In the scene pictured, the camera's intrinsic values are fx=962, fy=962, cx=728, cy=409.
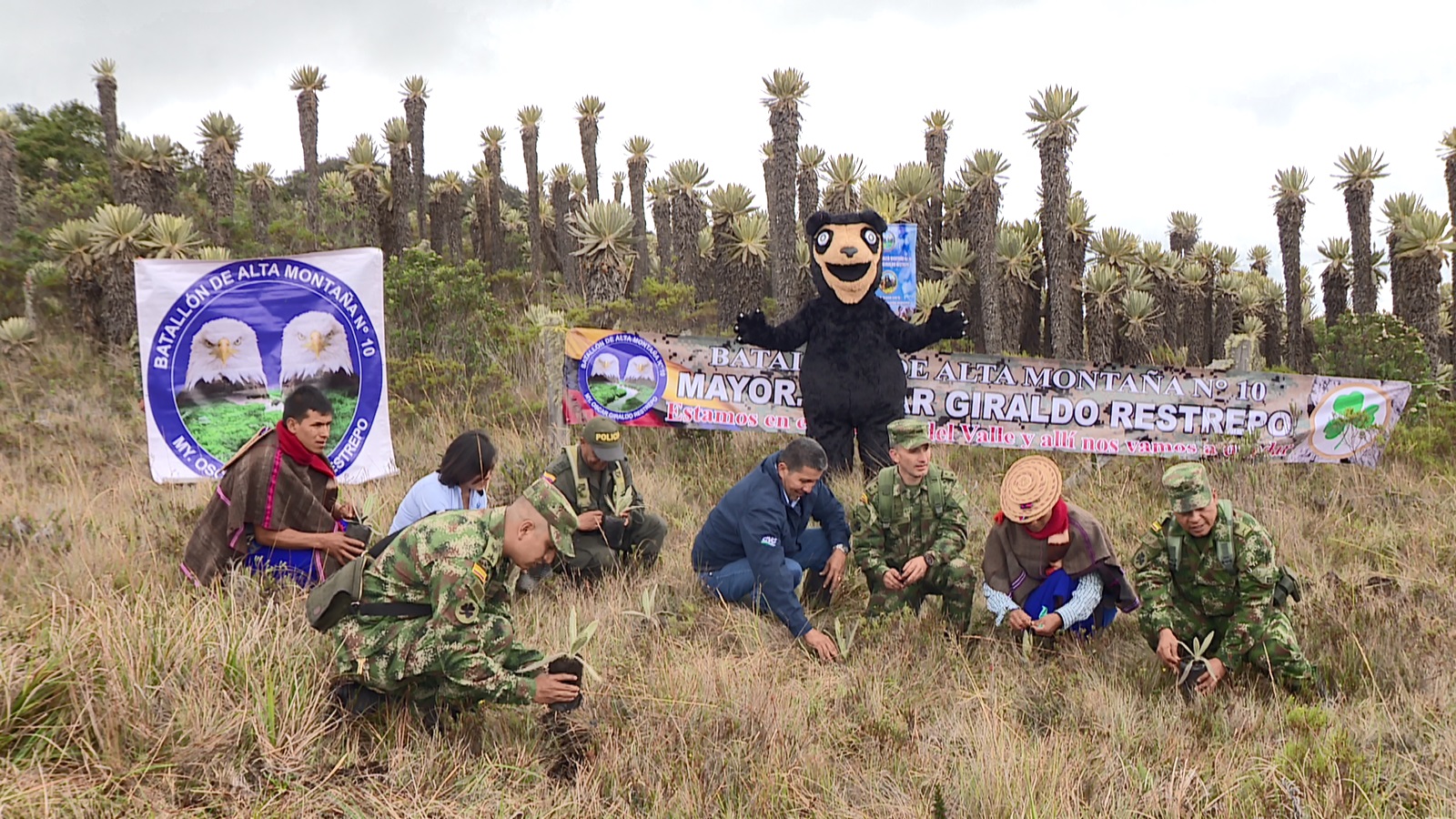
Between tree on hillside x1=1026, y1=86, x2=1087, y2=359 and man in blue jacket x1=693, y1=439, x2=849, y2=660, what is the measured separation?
8.38 meters

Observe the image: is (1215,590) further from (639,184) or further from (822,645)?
(639,184)

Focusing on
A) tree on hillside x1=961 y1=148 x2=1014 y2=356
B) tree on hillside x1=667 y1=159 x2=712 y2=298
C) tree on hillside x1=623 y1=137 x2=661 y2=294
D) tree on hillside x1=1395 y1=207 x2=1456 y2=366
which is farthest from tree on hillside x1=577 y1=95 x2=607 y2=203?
tree on hillside x1=1395 y1=207 x2=1456 y2=366

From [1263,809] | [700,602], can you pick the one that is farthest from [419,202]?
[1263,809]

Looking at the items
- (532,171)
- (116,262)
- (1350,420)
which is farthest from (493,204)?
(1350,420)

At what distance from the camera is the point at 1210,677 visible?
13.5 feet

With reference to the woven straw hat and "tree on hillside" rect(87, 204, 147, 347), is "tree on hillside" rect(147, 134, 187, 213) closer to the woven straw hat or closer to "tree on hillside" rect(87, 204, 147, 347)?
"tree on hillside" rect(87, 204, 147, 347)

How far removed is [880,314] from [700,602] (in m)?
3.21

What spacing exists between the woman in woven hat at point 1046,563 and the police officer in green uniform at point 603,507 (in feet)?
6.93

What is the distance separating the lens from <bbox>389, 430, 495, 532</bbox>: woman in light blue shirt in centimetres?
505

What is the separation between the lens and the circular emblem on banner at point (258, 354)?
24.6 feet

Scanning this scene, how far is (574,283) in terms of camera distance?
68.1ft

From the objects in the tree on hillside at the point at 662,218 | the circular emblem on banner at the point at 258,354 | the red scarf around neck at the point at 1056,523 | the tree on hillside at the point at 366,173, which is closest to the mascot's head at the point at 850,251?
the red scarf around neck at the point at 1056,523

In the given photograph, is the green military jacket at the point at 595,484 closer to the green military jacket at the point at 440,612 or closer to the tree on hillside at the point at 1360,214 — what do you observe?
the green military jacket at the point at 440,612

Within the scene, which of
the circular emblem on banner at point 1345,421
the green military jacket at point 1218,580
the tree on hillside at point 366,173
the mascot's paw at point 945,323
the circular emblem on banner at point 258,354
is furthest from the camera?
the tree on hillside at point 366,173
